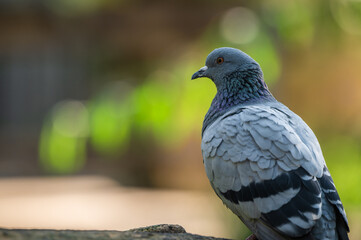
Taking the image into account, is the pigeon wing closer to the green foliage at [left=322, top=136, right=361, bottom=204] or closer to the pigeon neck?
the pigeon neck

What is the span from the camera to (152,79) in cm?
557

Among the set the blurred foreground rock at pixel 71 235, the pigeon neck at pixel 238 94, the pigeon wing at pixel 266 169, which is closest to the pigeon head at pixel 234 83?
the pigeon neck at pixel 238 94

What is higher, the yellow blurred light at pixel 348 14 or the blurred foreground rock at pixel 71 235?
the yellow blurred light at pixel 348 14

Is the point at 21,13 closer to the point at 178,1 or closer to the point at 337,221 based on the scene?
the point at 178,1

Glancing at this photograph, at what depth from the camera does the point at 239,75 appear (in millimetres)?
3449

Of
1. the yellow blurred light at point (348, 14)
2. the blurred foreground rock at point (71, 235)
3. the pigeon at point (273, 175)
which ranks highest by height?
the yellow blurred light at point (348, 14)

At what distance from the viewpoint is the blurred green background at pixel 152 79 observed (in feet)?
18.3

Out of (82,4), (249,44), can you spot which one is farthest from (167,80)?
(82,4)

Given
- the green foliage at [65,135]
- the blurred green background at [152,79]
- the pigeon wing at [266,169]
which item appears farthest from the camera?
the green foliage at [65,135]

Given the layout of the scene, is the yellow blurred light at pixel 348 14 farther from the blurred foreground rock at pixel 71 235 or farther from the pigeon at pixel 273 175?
the blurred foreground rock at pixel 71 235

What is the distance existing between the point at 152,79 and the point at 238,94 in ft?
7.45

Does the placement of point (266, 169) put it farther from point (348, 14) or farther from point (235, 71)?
point (348, 14)

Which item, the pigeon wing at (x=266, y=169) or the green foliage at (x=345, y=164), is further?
the green foliage at (x=345, y=164)

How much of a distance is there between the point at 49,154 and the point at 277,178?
377 cm
